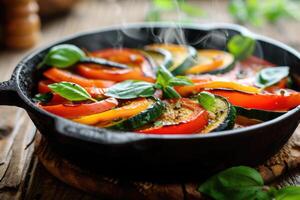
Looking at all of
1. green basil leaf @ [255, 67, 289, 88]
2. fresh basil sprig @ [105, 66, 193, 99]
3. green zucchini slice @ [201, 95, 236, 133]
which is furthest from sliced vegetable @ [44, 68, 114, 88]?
green basil leaf @ [255, 67, 289, 88]

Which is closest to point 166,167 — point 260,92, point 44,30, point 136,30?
point 260,92

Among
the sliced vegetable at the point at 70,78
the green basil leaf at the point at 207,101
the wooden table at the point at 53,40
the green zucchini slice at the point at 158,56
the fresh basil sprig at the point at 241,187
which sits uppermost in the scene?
the green basil leaf at the point at 207,101

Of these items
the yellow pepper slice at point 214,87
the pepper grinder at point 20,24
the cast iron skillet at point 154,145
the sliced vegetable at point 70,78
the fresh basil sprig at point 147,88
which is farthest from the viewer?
the pepper grinder at point 20,24

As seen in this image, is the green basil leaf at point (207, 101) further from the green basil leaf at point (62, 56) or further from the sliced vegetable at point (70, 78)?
the green basil leaf at point (62, 56)

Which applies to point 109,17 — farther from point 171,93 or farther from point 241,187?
point 241,187

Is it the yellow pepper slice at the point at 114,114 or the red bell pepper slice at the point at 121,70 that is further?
the red bell pepper slice at the point at 121,70

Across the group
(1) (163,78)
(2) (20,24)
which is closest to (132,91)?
(1) (163,78)

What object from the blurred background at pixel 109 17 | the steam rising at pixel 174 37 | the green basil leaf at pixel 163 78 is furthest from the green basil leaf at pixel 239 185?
the blurred background at pixel 109 17
